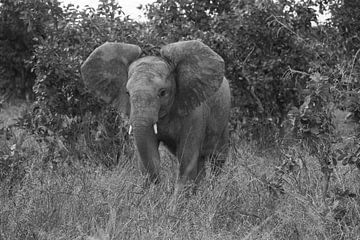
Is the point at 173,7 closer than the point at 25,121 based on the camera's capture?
No

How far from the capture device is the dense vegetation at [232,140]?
517cm

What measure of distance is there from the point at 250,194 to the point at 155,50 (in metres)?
1.72

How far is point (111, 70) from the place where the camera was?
6633 mm

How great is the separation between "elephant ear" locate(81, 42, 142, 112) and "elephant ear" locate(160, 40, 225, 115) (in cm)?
30

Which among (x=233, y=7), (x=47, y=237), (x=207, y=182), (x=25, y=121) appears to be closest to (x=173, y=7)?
(x=233, y=7)

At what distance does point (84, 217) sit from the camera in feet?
16.8

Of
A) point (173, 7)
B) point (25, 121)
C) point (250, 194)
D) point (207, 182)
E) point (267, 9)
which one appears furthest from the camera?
point (173, 7)

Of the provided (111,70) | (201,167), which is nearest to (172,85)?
(111,70)

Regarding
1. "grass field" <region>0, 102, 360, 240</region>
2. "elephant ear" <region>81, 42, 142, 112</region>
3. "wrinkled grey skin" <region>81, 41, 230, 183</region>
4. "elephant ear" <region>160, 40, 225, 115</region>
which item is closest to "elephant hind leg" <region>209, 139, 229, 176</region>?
"wrinkled grey skin" <region>81, 41, 230, 183</region>

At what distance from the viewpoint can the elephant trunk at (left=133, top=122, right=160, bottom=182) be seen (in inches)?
232

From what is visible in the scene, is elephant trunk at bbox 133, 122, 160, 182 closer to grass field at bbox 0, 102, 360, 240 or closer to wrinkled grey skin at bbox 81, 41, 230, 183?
wrinkled grey skin at bbox 81, 41, 230, 183

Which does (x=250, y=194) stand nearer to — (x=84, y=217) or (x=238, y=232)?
(x=238, y=232)

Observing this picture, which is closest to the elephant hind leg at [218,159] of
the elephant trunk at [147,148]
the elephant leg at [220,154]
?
the elephant leg at [220,154]

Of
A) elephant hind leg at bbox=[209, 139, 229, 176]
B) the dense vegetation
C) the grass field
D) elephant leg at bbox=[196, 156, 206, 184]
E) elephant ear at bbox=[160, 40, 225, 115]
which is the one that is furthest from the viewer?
elephant hind leg at bbox=[209, 139, 229, 176]
